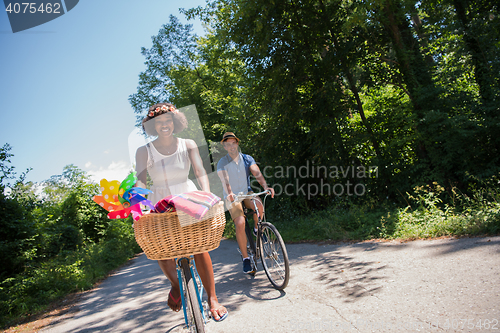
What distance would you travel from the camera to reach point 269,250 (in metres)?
4.43

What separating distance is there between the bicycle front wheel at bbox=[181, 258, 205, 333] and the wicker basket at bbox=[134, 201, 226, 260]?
0.30 m

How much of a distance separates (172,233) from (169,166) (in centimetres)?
79

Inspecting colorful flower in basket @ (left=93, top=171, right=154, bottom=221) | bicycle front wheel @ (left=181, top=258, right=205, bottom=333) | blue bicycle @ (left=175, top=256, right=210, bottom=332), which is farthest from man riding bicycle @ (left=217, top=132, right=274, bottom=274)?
colorful flower in basket @ (left=93, top=171, right=154, bottom=221)

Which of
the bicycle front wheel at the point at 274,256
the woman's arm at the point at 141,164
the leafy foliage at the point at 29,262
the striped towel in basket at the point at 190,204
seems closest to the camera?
the striped towel in basket at the point at 190,204

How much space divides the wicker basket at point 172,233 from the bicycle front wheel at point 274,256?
155 centimetres

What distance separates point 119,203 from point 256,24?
342 inches

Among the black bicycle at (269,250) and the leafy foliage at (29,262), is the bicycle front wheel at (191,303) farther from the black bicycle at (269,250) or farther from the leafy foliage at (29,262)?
the leafy foliage at (29,262)

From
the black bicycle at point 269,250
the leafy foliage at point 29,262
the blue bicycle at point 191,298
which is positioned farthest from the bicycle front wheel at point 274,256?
the leafy foliage at point 29,262

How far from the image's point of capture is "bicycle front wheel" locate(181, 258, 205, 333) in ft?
8.40

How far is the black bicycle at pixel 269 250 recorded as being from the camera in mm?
4015

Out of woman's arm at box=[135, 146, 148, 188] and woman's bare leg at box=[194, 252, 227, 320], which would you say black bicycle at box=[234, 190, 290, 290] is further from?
woman's arm at box=[135, 146, 148, 188]

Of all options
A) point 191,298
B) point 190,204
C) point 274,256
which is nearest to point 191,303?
point 191,298

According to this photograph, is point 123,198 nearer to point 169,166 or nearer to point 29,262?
point 169,166

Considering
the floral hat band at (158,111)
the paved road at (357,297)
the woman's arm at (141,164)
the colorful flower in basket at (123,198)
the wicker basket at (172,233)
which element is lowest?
the paved road at (357,297)
